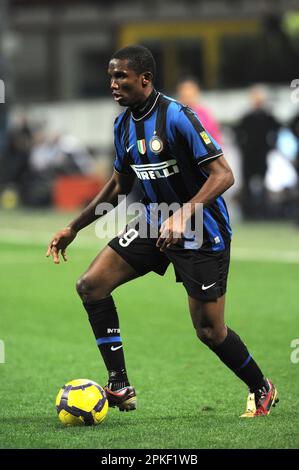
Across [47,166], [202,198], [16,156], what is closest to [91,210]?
[202,198]

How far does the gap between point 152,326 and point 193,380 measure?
259 cm

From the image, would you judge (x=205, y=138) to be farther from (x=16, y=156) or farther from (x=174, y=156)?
(x=16, y=156)

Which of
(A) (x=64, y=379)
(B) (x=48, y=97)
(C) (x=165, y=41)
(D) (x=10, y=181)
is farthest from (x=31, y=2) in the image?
(A) (x=64, y=379)

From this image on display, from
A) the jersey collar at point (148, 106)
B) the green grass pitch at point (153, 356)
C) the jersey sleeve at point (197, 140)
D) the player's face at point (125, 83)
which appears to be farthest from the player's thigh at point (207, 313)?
the player's face at point (125, 83)

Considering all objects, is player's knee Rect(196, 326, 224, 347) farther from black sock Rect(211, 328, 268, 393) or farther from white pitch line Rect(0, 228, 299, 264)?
white pitch line Rect(0, 228, 299, 264)

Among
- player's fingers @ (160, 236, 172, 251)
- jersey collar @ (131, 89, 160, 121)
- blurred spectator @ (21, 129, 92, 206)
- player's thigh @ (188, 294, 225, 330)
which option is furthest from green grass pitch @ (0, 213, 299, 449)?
blurred spectator @ (21, 129, 92, 206)

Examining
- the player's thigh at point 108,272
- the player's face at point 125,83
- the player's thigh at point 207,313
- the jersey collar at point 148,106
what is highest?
the player's face at point 125,83

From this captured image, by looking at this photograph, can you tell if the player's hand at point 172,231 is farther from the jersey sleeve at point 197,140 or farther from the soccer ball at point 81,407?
the soccer ball at point 81,407

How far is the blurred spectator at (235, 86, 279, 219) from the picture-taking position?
2159cm

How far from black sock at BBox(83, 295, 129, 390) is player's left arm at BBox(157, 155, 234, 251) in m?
0.86

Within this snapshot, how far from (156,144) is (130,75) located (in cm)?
44

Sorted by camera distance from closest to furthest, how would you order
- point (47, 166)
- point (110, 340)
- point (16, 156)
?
point (110, 340), point (47, 166), point (16, 156)

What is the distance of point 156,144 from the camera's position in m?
7.47

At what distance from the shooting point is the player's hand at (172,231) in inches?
278
